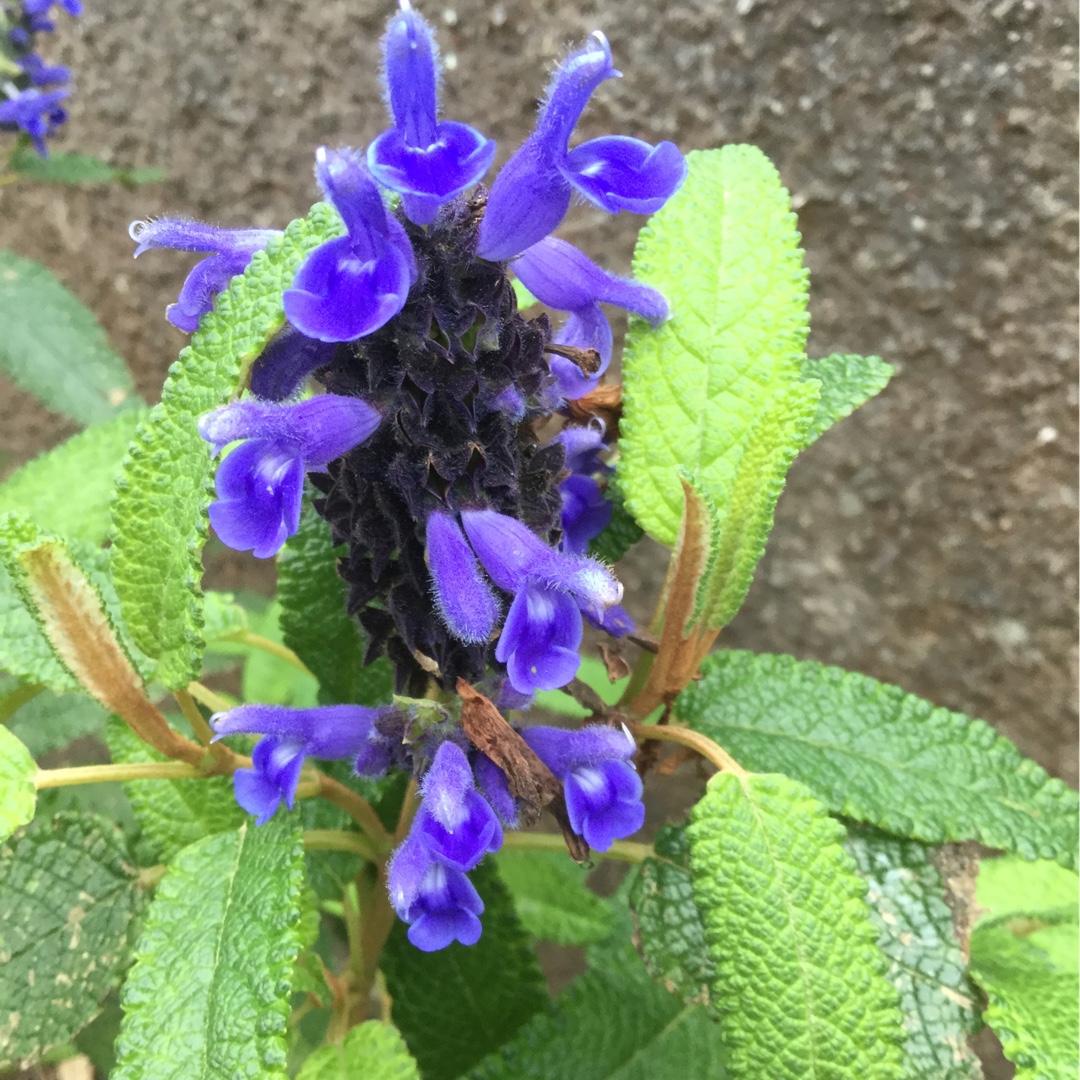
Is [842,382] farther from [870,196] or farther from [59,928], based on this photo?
[59,928]

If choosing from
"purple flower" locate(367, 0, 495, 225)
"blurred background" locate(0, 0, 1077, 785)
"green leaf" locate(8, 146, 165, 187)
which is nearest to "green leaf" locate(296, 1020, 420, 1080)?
"purple flower" locate(367, 0, 495, 225)

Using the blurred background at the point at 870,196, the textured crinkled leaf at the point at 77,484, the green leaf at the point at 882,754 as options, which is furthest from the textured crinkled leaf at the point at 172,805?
the blurred background at the point at 870,196

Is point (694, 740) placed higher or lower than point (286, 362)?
lower

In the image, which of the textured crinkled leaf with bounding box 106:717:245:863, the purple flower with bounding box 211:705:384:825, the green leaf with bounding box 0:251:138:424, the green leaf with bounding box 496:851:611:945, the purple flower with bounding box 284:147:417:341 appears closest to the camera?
the purple flower with bounding box 284:147:417:341

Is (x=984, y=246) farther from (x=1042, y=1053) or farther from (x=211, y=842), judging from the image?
(x=211, y=842)

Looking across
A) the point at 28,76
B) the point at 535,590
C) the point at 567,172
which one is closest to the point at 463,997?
the point at 535,590

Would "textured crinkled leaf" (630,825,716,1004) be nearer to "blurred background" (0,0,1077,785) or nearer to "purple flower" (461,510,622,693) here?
"purple flower" (461,510,622,693)
